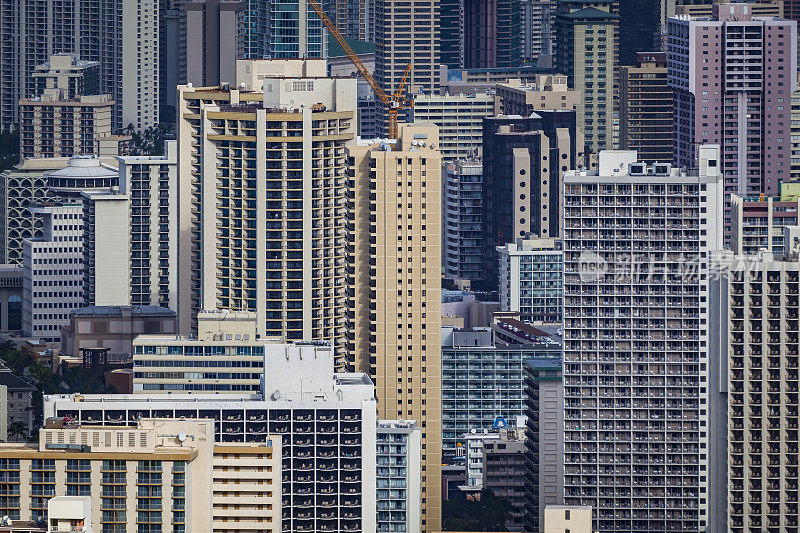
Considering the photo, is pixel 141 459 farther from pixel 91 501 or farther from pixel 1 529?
pixel 1 529

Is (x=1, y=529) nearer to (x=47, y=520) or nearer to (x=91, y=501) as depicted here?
(x=47, y=520)

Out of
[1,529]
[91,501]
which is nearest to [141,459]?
[91,501]

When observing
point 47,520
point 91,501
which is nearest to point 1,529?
point 47,520

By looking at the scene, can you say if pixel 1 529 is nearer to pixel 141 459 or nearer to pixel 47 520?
pixel 47 520

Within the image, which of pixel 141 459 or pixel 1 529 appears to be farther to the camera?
pixel 141 459

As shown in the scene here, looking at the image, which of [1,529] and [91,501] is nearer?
[1,529]

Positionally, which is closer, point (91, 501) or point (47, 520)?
point (47, 520)

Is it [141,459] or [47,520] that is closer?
[47,520]
